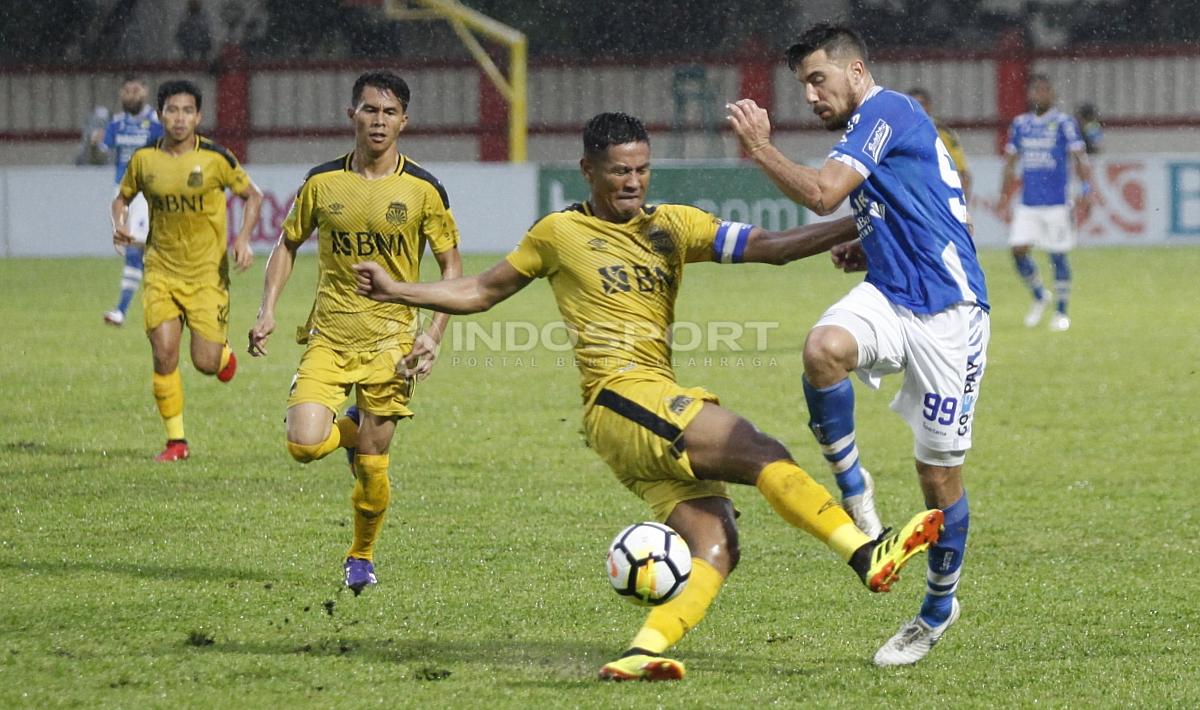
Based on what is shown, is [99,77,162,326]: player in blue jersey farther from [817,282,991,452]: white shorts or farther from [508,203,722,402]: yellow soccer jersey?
[817,282,991,452]: white shorts

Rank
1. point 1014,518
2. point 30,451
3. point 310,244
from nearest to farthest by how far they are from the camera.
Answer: point 1014,518 → point 30,451 → point 310,244

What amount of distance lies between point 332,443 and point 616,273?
1880 mm

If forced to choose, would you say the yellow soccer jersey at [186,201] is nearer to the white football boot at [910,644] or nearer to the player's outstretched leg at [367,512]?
the player's outstretched leg at [367,512]

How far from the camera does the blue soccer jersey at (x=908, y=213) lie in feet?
17.9

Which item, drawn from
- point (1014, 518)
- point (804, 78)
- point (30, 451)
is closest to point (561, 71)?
point (30, 451)

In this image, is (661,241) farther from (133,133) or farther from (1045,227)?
(133,133)

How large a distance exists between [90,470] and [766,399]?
493cm

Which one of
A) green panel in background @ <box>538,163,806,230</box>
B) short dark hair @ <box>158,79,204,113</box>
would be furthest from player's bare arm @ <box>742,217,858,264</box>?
green panel in background @ <box>538,163,806,230</box>

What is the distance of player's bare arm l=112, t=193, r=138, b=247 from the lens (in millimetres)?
10109

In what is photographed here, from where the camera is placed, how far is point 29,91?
31.8 m

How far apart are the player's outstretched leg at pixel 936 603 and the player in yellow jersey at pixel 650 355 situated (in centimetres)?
55

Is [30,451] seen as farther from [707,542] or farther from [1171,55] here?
[1171,55]

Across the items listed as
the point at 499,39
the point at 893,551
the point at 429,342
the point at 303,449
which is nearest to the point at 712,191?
the point at 499,39

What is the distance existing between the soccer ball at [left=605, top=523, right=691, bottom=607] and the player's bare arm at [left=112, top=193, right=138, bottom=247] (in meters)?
5.91
